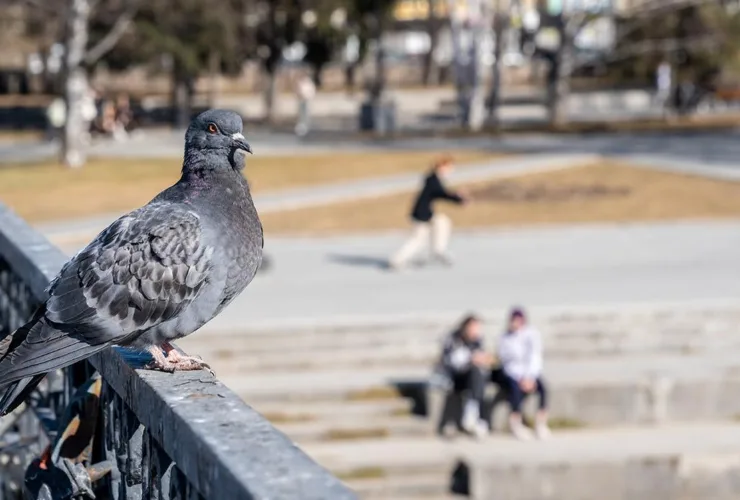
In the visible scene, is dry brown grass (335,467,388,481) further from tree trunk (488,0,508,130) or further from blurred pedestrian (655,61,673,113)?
blurred pedestrian (655,61,673,113)

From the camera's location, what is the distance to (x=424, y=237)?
19016mm

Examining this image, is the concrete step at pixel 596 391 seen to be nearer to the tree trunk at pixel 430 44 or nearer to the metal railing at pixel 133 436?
the metal railing at pixel 133 436

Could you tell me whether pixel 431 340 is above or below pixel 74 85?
below

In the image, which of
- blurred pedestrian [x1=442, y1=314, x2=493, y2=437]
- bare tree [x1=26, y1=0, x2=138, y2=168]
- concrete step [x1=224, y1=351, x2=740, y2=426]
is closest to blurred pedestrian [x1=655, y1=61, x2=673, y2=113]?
bare tree [x1=26, y1=0, x2=138, y2=168]

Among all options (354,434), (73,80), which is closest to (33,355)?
(354,434)

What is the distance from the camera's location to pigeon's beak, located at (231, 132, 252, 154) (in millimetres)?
4355

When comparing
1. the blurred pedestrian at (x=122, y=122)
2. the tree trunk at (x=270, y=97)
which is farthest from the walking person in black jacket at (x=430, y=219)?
the tree trunk at (x=270, y=97)

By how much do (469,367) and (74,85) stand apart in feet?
73.2

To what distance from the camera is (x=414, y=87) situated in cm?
6656

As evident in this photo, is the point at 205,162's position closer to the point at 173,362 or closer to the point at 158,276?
the point at 158,276

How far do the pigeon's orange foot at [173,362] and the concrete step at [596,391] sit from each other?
976 cm

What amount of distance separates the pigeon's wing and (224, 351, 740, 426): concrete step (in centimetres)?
979

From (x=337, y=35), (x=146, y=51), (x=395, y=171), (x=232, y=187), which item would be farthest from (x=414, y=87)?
(x=232, y=187)

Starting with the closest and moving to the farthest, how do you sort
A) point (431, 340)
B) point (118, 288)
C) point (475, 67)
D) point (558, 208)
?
point (118, 288) < point (431, 340) < point (558, 208) < point (475, 67)
